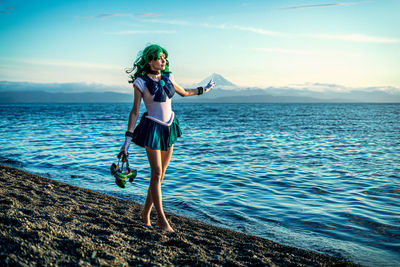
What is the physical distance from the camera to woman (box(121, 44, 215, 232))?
154 inches

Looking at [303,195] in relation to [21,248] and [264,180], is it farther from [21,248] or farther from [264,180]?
[21,248]

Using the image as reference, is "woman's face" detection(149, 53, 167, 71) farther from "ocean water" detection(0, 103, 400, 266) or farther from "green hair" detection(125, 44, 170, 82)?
"ocean water" detection(0, 103, 400, 266)

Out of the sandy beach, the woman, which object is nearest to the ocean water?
the sandy beach

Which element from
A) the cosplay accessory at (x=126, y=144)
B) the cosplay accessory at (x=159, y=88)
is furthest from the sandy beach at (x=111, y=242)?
the cosplay accessory at (x=159, y=88)

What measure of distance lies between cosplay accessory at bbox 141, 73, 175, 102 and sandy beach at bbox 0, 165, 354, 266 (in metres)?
1.82

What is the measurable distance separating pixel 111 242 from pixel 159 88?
1.97m

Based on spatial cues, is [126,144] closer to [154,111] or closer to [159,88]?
[154,111]

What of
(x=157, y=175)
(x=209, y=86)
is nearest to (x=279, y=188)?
(x=209, y=86)

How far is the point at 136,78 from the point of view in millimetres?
4027

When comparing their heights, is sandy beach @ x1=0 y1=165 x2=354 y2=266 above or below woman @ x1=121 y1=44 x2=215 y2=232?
below

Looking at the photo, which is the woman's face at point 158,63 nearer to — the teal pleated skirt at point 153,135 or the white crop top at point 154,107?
the white crop top at point 154,107

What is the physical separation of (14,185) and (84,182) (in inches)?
86.8

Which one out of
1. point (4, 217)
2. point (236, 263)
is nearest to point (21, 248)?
point (4, 217)

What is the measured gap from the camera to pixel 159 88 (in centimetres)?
396
